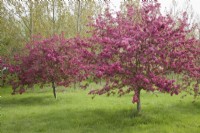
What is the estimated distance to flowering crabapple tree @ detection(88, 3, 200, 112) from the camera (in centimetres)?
926

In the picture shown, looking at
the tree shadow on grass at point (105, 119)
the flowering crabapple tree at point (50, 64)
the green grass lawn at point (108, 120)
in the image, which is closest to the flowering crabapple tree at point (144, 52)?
the green grass lawn at point (108, 120)

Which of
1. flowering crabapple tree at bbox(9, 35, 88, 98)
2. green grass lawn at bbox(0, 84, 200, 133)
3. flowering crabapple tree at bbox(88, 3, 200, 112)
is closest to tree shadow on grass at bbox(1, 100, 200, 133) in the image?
green grass lawn at bbox(0, 84, 200, 133)

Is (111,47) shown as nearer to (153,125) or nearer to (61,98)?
(153,125)

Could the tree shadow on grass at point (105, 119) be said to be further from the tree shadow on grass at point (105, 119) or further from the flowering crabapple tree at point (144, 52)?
the flowering crabapple tree at point (144, 52)

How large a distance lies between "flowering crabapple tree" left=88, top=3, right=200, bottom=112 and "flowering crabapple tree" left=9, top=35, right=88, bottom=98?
533 cm

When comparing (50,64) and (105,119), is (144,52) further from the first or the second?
(50,64)

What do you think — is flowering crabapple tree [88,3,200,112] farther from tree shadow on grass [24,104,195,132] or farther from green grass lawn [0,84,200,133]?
tree shadow on grass [24,104,195,132]

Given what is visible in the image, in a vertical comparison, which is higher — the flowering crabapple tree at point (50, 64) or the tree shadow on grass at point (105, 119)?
the flowering crabapple tree at point (50, 64)

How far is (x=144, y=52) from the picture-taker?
934cm

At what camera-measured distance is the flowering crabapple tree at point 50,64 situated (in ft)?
50.8

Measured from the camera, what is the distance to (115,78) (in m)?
10.1

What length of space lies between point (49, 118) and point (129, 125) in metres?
3.18

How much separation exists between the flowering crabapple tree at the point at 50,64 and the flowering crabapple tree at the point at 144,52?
5.33m

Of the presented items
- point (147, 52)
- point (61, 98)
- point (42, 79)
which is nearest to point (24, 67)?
point (42, 79)
